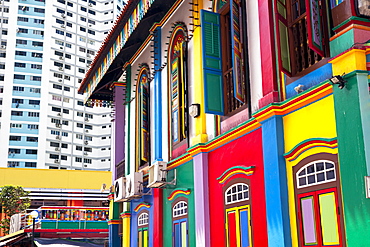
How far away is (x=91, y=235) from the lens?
22250 millimetres

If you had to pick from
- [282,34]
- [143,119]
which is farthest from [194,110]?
[143,119]

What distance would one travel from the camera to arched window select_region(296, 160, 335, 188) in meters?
7.12

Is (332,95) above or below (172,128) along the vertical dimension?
below

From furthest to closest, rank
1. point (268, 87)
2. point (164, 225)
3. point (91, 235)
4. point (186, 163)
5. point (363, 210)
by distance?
1. point (91, 235)
2. point (164, 225)
3. point (186, 163)
4. point (268, 87)
5. point (363, 210)

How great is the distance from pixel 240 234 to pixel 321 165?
2664 mm

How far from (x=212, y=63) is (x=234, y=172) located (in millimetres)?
2396

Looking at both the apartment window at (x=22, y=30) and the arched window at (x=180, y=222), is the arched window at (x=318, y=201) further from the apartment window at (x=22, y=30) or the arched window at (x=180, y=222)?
the apartment window at (x=22, y=30)

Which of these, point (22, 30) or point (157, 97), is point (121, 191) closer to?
point (157, 97)

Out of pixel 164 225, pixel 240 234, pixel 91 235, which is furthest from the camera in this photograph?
pixel 91 235

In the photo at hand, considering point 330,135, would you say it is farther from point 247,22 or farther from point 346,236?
point 247,22

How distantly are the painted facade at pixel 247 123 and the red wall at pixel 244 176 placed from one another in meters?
0.02

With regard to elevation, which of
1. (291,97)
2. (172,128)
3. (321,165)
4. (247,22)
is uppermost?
(247,22)

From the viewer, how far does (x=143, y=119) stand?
49.3 ft

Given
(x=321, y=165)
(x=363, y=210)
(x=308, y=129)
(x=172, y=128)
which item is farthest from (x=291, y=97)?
(x=172, y=128)
